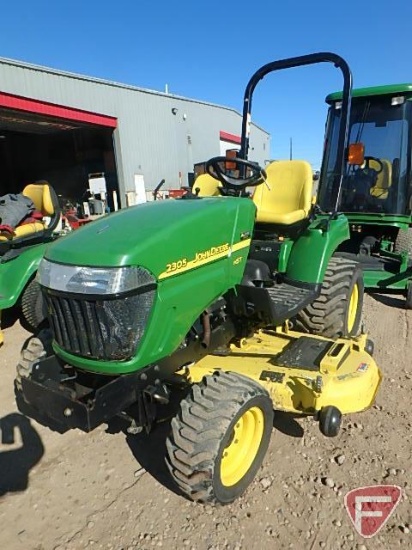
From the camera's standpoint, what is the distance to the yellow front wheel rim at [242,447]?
2227 millimetres

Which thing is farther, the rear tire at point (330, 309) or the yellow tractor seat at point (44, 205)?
the yellow tractor seat at point (44, 205)

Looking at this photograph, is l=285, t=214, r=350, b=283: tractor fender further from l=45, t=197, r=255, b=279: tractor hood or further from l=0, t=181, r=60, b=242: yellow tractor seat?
l=0, t=181, r=60, b=242: yellow tractor seat

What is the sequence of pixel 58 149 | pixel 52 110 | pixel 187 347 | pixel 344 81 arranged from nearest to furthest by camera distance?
pixel 187 347 < pixel 344 81 < pixel 52 110 < pixel 58 149

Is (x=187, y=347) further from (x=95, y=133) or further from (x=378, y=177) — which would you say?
(x=95, y=133)

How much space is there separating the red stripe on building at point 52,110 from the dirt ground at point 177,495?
1095 cm

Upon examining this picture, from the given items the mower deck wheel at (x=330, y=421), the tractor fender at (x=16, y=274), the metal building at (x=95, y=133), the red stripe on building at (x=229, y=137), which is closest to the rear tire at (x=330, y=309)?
the mower deck wheel at (x=330, y=421)

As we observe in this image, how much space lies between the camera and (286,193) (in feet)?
11.6

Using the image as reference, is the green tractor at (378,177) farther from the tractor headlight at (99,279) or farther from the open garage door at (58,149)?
the open garage door at (58,149)

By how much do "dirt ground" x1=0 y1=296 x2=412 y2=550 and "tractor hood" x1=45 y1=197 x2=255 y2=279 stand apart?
115 centimetres

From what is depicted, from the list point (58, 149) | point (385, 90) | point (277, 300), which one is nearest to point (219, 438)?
point (277, 300)

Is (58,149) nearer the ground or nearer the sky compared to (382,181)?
nearer the sky

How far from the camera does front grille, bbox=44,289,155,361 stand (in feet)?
6.53

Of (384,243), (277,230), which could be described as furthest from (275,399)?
(384,243)

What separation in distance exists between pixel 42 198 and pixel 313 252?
354 centimetres
